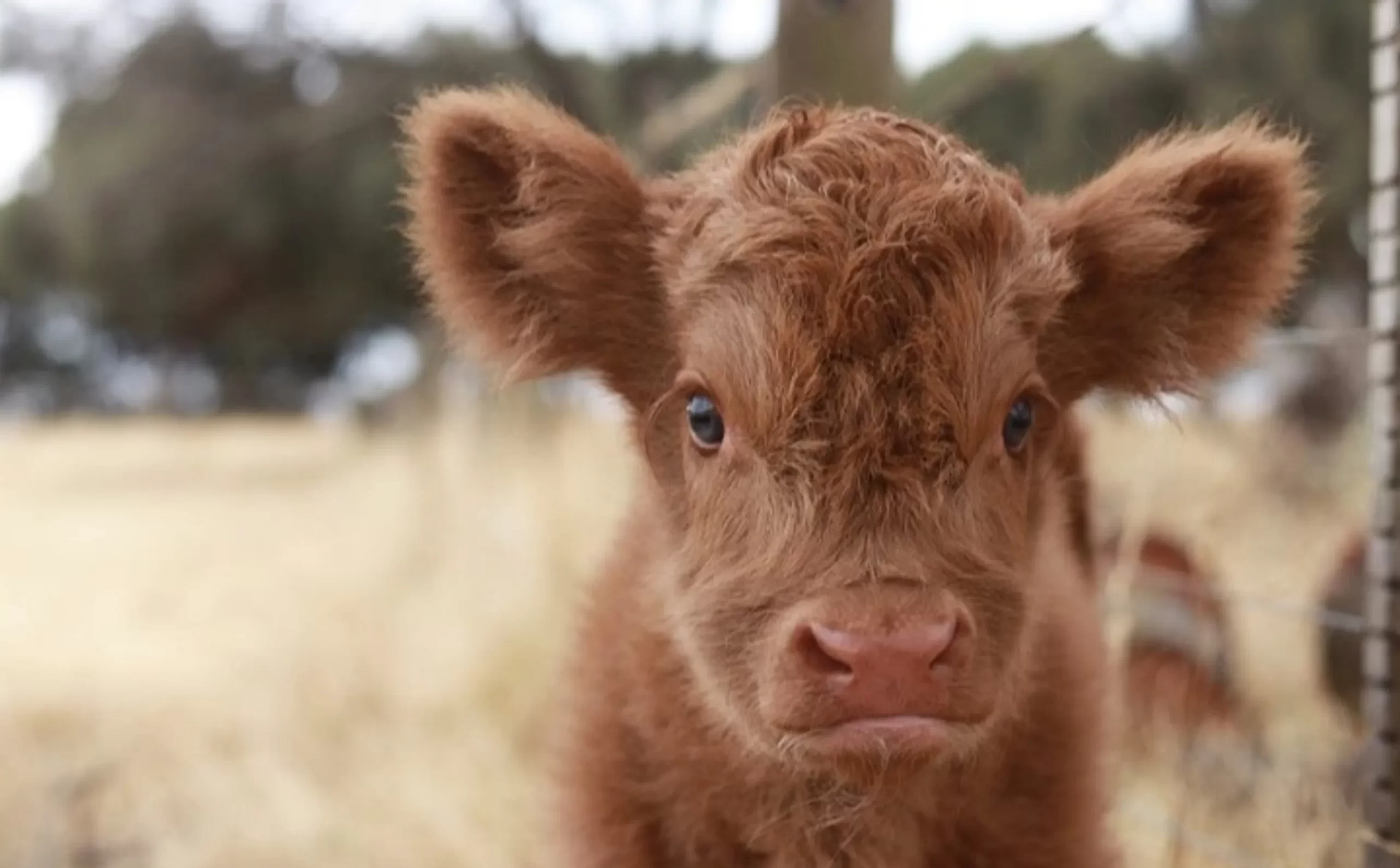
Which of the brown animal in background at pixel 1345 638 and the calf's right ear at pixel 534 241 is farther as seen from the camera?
the brown animal in background at pixel 1345 638

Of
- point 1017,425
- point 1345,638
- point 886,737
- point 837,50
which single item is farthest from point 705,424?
point 1345,638

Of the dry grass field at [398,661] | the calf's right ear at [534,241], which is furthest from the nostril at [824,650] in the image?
the dry grass field at [398,661]

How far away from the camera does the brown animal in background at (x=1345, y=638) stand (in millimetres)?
3900

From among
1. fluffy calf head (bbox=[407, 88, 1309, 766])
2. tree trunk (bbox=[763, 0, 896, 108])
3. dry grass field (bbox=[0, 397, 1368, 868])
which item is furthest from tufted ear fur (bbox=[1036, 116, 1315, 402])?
dry grass field (bbox=[0, 397, 1368, 868])

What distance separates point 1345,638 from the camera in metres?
3.97

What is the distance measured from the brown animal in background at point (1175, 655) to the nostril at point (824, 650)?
9.24 feet

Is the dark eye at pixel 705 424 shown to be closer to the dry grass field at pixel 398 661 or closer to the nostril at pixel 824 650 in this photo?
the nostril at pixel 824 650

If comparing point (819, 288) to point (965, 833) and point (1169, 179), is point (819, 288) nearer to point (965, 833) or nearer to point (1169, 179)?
point (1169, 179)

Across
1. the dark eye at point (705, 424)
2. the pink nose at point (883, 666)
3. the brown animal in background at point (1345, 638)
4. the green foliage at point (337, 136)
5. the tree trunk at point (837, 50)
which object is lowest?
the pink nose at point (883, 666)

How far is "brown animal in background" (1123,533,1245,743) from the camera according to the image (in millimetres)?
4141

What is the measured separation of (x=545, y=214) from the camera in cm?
201

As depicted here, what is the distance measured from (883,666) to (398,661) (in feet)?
13.9

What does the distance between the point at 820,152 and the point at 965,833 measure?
3.37ft

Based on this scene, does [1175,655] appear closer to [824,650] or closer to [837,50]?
[837,50]
